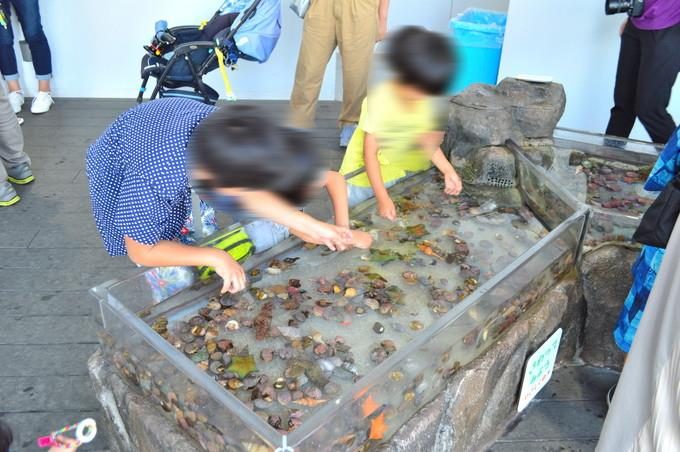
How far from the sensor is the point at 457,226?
190 centimetres

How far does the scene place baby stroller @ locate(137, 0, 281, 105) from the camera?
3.21m

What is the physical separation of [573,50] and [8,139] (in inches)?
118

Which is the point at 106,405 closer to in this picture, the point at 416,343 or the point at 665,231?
the point at 416,343

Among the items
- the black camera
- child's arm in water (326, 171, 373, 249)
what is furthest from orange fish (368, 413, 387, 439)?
the black camera

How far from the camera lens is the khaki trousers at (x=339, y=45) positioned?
3098 millimetres

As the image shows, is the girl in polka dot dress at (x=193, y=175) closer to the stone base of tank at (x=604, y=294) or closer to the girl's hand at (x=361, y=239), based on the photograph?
the girl's hand at (x=361, y=239)

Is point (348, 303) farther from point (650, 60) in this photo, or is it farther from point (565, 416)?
point (650, 60)

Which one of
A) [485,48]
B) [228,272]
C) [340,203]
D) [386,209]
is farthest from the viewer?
[485,48]

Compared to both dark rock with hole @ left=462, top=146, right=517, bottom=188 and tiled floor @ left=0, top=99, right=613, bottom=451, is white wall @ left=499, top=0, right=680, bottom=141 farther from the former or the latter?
tiled floor @ left=0, top=99, right=613, bottom=451

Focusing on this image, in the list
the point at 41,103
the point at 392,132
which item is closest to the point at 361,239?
the point at 392,132

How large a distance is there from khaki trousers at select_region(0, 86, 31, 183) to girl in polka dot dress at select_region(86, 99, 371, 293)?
1.64m

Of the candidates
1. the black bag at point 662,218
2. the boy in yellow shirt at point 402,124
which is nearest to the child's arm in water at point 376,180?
the boy in yellow shirt at point 402,124

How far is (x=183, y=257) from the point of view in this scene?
1259 millimetres

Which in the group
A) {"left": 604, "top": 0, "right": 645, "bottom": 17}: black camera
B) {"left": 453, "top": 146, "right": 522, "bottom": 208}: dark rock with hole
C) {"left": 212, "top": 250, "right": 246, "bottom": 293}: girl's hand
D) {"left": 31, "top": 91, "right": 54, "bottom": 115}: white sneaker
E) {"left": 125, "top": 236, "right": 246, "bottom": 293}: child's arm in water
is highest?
{"left": 604, "top": 0, "right": 645, "bottom": 17}: black camera
